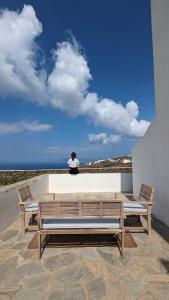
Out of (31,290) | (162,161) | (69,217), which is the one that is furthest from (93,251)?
(162,161)

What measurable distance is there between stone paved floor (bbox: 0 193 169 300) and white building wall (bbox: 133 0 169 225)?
Answer: 161cm

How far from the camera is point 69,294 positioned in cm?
281

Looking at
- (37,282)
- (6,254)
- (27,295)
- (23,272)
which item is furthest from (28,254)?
(27,295)

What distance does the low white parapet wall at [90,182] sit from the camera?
12.0 metres

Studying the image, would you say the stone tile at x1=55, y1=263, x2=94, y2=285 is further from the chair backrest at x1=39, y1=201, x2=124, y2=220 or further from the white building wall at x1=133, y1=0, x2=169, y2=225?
the white building wall at x1=133, y1=0, x2=169, y2=225

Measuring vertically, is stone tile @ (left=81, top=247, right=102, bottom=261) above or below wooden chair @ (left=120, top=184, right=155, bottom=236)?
below

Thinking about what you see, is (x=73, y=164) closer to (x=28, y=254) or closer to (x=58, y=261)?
(x=28, y=254)

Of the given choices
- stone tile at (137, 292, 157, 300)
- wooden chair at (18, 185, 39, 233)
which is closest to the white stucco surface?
wooden chair at (18, 185, 39, 233)

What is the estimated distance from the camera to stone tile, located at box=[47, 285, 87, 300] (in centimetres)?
274

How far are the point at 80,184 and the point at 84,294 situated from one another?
9.19 meters

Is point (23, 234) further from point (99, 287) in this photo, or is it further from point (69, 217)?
point (99, 287)

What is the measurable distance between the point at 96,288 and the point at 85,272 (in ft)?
1.43

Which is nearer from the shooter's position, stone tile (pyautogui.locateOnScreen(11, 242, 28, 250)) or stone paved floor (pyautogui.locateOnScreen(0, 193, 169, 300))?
stone paved floor (pyautogui.locateOnScreen(0, 193, 169, 300))

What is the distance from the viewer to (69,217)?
13.1 feet
